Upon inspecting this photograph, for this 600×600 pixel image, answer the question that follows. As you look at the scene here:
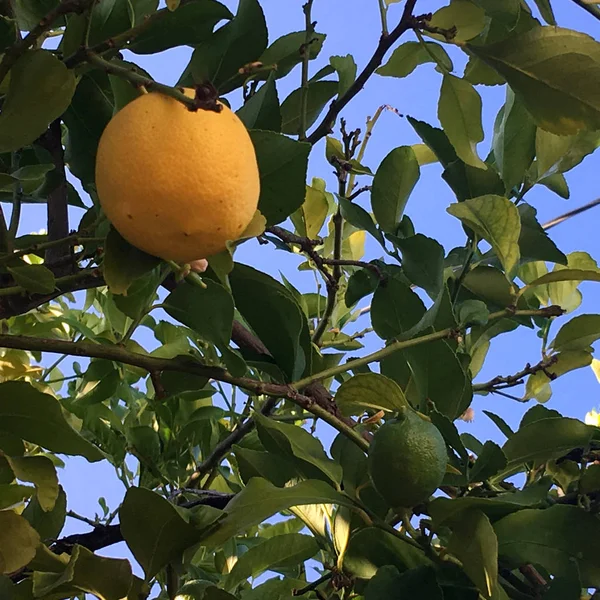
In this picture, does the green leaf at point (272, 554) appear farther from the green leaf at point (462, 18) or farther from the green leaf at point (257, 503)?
the green leaf at point (462, 18)

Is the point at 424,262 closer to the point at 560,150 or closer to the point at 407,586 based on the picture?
the point at 560,150

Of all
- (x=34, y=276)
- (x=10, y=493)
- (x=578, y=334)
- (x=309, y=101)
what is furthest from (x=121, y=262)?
(x=578, y=334)

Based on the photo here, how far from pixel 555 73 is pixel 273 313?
1.15 ft

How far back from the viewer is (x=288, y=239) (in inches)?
36.9

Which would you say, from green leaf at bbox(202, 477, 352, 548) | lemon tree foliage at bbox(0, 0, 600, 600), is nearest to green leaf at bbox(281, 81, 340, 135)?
lemon tree foliage at bbox(0, 0, 600, 600)

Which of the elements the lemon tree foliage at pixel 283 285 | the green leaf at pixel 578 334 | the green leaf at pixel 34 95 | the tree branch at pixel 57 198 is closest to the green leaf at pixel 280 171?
the lemon tree foliage at pixel 283 285

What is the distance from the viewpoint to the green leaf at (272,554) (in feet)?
2.89

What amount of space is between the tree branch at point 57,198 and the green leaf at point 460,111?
43 centimetres

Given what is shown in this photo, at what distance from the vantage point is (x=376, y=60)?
740 mm

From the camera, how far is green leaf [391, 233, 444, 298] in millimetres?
787

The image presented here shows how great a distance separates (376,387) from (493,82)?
0.43 meters

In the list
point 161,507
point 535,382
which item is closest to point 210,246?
point 161,507

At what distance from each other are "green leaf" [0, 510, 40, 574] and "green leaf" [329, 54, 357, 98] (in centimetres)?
62

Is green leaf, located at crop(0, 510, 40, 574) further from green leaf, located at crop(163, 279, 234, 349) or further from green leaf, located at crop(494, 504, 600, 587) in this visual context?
green leaf, located at crop(494, 504, 600, 587)
